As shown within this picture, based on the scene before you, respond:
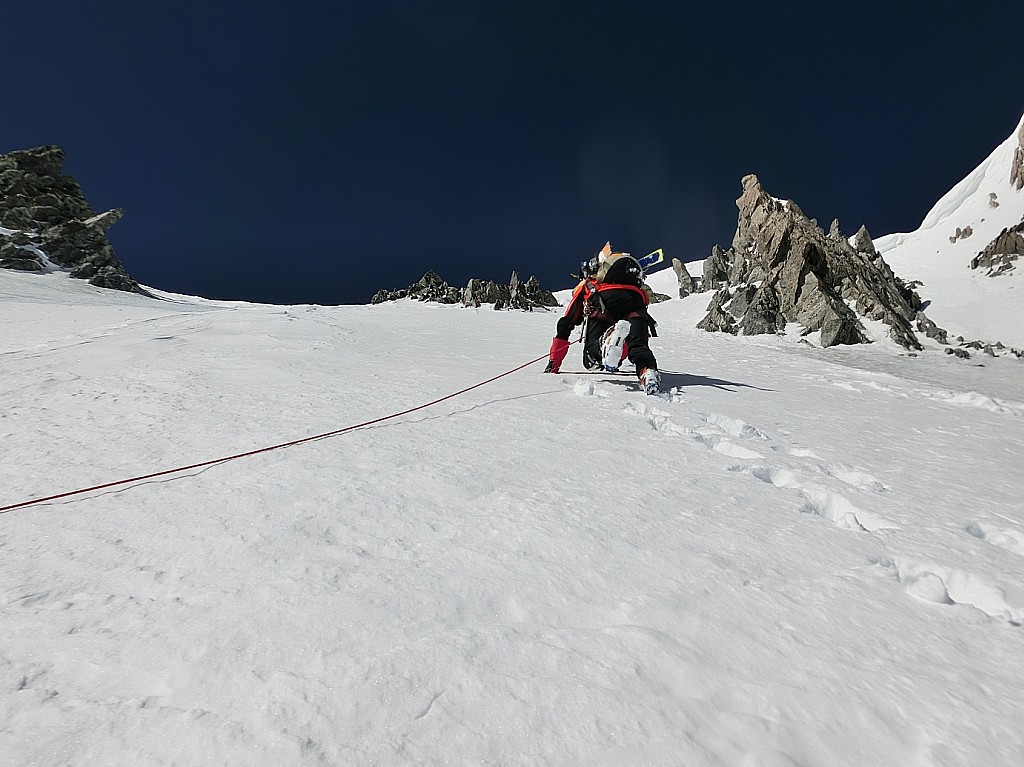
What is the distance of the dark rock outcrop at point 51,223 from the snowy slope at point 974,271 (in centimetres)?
5350

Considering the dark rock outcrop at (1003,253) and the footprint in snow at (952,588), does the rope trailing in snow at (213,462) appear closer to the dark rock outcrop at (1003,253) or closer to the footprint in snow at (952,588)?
the footprint in snow at (952,588)

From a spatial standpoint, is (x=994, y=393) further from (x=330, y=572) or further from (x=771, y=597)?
(x=330, y=572)

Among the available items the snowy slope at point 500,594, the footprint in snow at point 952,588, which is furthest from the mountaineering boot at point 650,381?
the footprint in snow at point 952,588

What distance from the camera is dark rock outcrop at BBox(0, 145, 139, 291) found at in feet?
102

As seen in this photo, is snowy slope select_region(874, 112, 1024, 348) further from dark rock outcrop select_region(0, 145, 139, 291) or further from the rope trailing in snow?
dark rock outcrop select_region(0, 145, 139, 291)

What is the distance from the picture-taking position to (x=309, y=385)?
4.97 m

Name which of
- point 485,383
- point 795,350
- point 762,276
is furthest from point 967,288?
point 485,383

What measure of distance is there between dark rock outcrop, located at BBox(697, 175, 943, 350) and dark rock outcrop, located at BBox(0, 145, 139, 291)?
39.5 m

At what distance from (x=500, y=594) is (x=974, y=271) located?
51.5m

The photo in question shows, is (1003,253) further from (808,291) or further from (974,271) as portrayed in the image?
(808,291)

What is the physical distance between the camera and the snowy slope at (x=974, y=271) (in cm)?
2559

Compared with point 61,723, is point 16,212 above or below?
above

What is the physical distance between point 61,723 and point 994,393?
17.3m

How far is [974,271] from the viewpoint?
36031 mm
